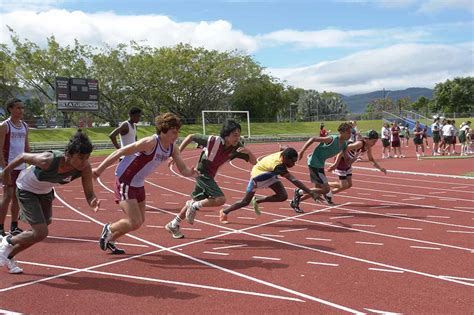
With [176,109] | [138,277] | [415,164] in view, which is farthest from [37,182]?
[176,109]

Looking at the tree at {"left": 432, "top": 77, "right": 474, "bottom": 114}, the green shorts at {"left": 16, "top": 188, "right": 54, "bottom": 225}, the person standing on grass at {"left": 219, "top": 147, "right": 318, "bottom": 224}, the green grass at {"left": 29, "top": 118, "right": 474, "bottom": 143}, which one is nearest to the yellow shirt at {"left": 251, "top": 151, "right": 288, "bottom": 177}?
the person standing on grass at {"left": 219, "top": 147, "right": 318, "bottom": 224}

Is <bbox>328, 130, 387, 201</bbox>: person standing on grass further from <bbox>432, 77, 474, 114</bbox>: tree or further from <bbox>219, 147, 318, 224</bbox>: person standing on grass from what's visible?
<bbox>432, 77, 474, 114</bbox>: tree

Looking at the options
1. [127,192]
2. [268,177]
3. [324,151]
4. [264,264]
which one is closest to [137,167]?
[127,192]

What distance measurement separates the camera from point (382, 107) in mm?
101125

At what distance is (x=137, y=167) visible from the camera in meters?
5.91

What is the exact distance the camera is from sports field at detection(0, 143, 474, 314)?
444 centimetres

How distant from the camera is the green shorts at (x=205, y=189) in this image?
7512 millimetres

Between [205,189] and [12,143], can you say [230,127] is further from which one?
[12,143]

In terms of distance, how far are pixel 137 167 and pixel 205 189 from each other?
71.7 inches

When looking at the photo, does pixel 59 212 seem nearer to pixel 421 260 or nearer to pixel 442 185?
pixel 421 260

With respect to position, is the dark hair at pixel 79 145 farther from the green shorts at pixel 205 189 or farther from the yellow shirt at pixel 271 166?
the yellow shirt at pixel 271 166

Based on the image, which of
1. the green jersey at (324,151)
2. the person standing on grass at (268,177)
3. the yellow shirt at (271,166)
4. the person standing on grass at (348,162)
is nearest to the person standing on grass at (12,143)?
the person standing on grass at (268,177)

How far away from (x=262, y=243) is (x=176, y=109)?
56.9 meters

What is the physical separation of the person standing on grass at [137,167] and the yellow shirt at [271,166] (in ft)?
7.58
